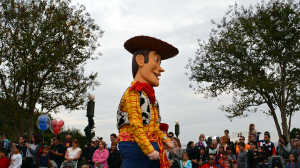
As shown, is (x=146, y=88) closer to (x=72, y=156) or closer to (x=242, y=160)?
(x=72, y=156)

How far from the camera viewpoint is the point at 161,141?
211 inches

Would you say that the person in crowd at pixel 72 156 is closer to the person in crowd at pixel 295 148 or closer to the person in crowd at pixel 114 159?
the person in crowd at pixel 114 159

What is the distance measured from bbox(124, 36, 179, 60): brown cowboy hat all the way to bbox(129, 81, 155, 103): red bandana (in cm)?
62

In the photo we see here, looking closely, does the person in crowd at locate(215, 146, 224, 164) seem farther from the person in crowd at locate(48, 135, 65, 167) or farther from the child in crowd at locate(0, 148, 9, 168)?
the child in crowd at locate(0, 148, 9, 168)

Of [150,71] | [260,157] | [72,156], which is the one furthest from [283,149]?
[150,71]

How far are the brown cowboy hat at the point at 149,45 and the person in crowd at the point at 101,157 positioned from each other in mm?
5768

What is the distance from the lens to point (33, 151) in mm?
10625

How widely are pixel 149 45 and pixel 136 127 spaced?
1.36 metres

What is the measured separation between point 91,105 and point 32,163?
3.42 meters

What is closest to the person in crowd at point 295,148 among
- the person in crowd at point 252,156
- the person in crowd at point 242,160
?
the person in crowd at point 252,156

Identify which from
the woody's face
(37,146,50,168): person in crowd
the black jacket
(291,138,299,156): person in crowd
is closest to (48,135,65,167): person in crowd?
(37,146,50,168): person in crowd

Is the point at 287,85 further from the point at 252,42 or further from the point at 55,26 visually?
the point at 55,26

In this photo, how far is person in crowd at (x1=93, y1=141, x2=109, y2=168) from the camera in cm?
1060

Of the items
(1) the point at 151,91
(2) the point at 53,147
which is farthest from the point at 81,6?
(1) the point at 151,91
